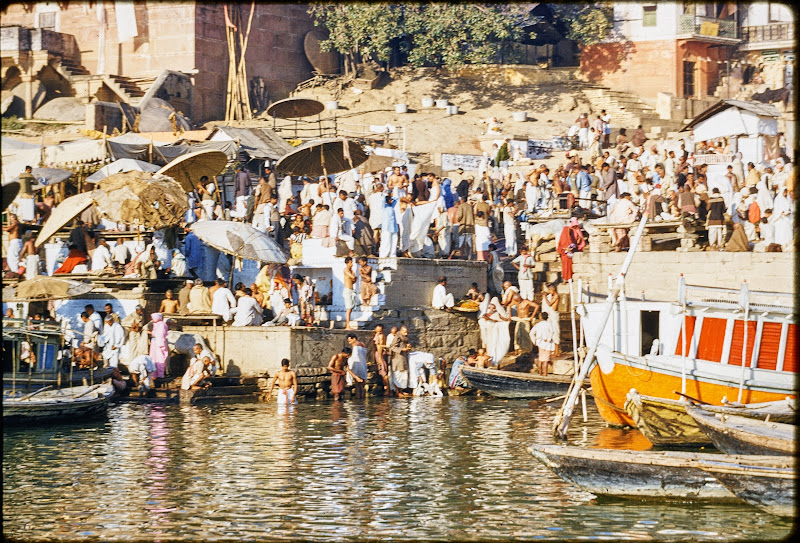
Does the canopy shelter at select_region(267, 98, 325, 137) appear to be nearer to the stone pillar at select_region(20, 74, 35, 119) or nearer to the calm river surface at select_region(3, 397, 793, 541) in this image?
the stone pillar at select_region(20, 74, 35, 119)

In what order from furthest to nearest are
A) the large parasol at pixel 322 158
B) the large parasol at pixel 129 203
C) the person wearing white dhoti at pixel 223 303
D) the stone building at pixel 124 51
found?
the stone building at pixel 124 51, the large parasol at pixel 322 158, the large parasol at pixel 129 203, the person wearing white dhoti at pixel 223 303

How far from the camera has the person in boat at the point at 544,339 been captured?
2189 cm

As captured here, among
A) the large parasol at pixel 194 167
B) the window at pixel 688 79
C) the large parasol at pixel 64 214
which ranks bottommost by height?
the large parasol at pixel 64 214

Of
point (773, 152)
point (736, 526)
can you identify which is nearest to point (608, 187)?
point (773, 152)

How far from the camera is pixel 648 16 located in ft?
138

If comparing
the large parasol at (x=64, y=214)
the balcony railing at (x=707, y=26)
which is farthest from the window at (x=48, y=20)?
the balcony railing at (x=707, y=26)

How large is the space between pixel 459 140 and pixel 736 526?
2675 centimetres

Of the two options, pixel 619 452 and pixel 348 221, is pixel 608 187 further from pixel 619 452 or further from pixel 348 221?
pixel 619 452

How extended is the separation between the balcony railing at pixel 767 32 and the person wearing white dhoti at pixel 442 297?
24.0 m

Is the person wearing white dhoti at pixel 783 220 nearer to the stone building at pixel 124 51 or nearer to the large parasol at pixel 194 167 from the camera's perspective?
the large parasol at pixel 194 167

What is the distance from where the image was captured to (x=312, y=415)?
19.4m

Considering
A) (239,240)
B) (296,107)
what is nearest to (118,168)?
(296,107)

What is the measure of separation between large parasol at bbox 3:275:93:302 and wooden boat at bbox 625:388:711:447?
1024 centimetres

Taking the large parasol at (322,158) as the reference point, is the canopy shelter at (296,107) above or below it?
above
